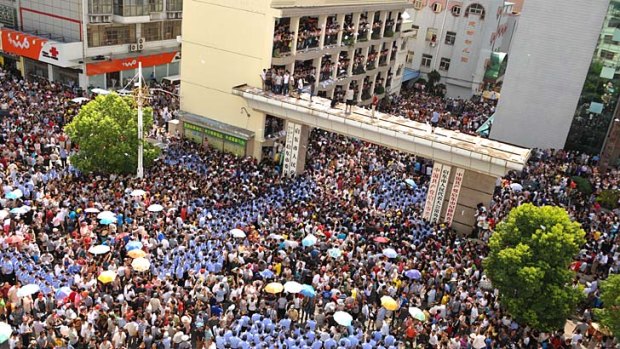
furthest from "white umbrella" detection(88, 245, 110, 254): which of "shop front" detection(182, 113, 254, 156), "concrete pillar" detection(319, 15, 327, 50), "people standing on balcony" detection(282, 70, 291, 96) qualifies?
"concrete pillar" detection(319, 15, 327, 50)

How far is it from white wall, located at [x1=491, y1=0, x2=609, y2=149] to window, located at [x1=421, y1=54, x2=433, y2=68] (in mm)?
16512

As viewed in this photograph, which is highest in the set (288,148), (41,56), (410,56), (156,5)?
(156,5)

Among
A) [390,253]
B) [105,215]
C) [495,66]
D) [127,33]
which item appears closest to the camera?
[105,215]

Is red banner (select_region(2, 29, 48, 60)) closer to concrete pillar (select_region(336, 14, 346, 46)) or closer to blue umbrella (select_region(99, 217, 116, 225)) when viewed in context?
concrete pillar (select_region(336, 14, 346, 46))

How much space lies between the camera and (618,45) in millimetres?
34250

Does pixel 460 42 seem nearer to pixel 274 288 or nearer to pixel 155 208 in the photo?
pixel 155 208

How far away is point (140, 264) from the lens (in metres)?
16.8

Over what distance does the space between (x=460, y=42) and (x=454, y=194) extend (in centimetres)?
3215

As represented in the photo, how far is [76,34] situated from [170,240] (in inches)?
968

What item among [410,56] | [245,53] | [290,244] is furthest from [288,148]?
[410,56]

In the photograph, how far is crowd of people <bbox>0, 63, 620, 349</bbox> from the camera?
15.4 metres

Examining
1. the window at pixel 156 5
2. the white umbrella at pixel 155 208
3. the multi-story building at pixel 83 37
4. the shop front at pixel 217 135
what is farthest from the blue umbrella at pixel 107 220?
the window at pixel 156 5

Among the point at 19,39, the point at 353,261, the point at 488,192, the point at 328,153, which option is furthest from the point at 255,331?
the point at 19,39

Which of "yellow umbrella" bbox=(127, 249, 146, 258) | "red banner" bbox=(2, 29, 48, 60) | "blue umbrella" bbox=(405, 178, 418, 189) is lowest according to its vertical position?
"yellow umbrella" bbox=(127, 249, 146, 258)
